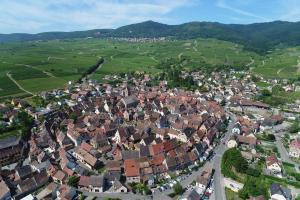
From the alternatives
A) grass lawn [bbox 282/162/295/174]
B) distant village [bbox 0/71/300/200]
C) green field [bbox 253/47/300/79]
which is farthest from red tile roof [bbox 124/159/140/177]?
green field [bbox 253/47/300/79]

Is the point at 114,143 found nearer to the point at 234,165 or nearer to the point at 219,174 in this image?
the point at 219,174

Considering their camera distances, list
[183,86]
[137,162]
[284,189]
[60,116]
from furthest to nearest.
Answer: [183,86], [60,116], [137,162], [284,189]

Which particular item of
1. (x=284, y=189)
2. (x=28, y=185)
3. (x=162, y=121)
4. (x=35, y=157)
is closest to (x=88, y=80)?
(x=162, y=121)

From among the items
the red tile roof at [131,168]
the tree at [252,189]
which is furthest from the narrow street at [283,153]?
the red tile roof at [131,168]

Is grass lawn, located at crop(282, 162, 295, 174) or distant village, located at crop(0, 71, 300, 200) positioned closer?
distant village, located at crop(0, 71, 300, 200)

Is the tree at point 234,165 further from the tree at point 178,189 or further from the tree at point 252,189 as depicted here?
the tree at point 178,189

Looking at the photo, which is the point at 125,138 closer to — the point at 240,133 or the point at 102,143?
the point at 102,143

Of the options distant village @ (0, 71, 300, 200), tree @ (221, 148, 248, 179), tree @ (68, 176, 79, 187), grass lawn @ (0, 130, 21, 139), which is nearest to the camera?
distant village @ (0, 71, 300, 200)

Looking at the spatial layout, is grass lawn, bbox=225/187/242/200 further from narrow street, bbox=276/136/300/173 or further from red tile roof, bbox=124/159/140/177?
narrow street, bbox=276/136/300/173
